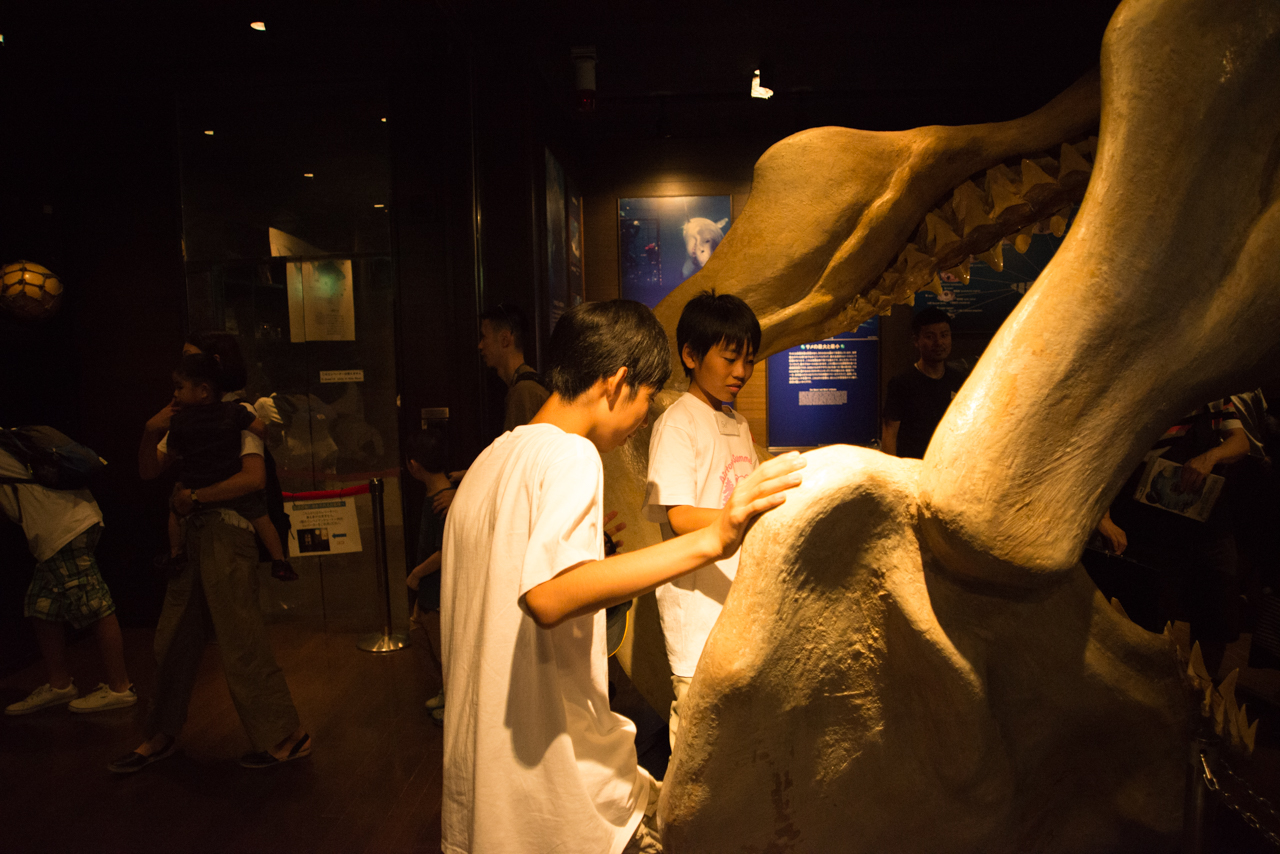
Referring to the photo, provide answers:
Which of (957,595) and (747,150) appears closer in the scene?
(957,595)

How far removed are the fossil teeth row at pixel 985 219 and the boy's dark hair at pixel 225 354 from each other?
2.36 m

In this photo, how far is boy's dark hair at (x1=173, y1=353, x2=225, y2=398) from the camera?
8.94 feet

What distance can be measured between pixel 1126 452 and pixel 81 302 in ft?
16.4

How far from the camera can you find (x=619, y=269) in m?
4.62

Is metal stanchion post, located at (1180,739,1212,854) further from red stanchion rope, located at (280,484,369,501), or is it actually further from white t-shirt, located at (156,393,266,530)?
red stanchion rope, located at (280,484,369,501)

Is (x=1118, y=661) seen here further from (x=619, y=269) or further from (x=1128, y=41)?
(x=619, y=269)

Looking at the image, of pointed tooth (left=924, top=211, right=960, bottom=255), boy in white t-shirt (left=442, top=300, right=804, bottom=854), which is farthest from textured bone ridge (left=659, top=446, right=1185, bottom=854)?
pointed tooth (left=924, top=211, right=960, bottom=255)

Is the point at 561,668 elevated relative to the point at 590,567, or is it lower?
lower

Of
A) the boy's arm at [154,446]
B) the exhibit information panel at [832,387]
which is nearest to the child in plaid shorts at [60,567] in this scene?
the boy's arm at [154,446]

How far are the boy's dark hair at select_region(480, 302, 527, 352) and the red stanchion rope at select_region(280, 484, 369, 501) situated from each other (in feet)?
5.14

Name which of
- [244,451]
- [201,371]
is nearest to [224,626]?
[244,451]

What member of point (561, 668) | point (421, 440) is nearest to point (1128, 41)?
point (561, 668)

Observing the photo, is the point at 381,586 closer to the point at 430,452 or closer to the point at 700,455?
the point at 430,452

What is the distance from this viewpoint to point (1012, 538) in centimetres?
103
